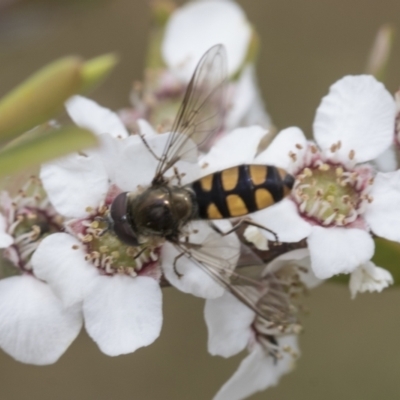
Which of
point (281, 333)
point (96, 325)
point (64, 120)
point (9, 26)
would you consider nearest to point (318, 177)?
point (281, 333)

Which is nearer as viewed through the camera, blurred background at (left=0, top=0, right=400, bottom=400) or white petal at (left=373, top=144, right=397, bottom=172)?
white petal at (left=373, top=144, right=397, bottom=172)

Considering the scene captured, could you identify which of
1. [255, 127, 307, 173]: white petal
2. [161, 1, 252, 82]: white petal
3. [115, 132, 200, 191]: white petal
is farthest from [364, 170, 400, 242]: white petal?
[161, 1, 252, 82]: white petal

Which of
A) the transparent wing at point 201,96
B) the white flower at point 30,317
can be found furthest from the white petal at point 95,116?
the white flower at point 30,317

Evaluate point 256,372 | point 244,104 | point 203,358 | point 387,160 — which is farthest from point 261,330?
point 203,358

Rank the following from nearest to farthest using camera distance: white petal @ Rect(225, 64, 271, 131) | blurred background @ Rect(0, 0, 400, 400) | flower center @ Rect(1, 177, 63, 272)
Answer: flower center @ Rect(1, 177, 63, 272) → white petal @ Rect(225, 64, 271, 131) → blurred background @ Rect(0, 0, 400, 400)

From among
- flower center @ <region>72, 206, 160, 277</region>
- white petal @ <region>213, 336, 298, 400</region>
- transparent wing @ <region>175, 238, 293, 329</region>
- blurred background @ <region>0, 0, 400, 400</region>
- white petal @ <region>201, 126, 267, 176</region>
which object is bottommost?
blurred background @ <region>0, 0, 400, 400</region>

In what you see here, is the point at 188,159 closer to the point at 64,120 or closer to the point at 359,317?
the point at 64,120

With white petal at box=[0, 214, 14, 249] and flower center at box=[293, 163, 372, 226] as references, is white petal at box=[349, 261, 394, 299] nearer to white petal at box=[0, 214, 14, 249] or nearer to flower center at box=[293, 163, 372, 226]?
flower center at box=[293, 163, 372, 226]
